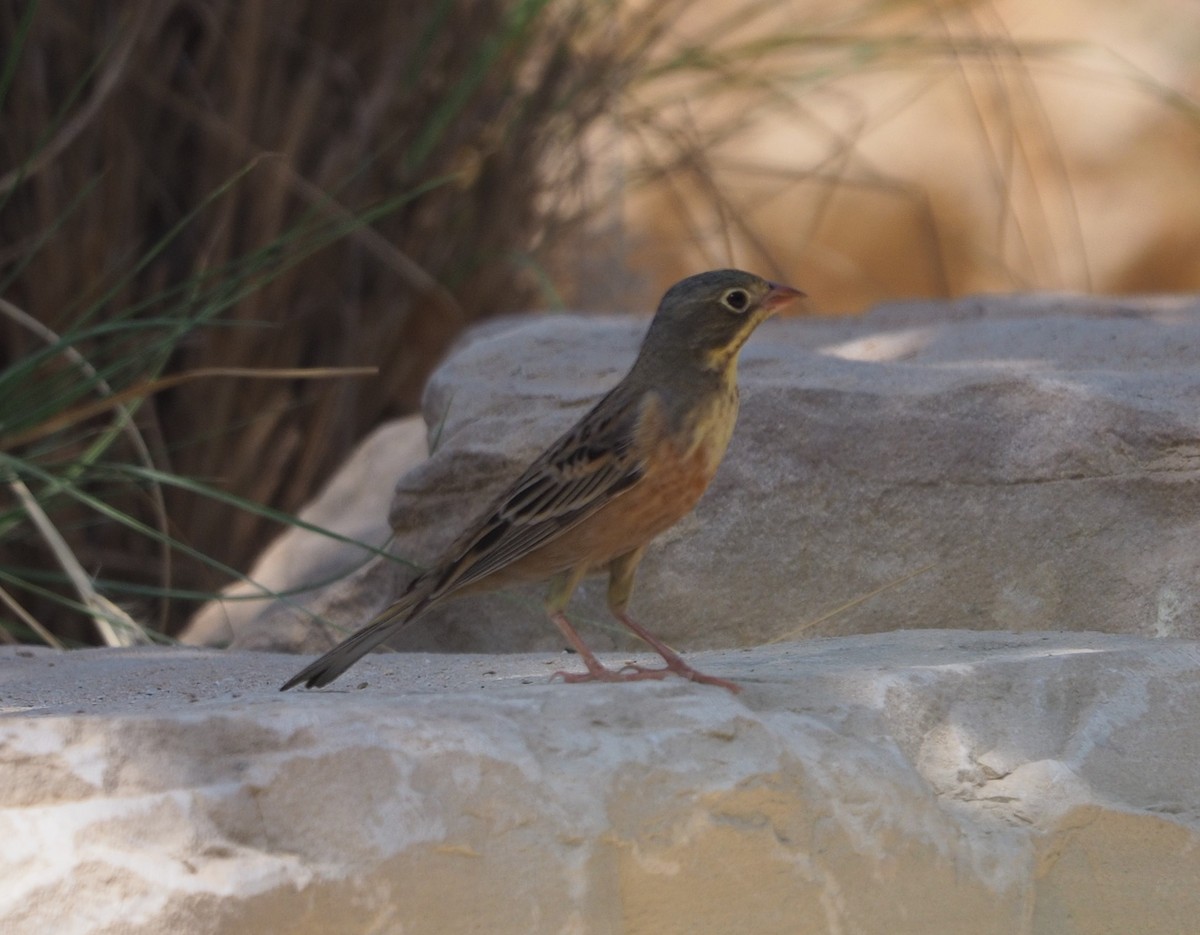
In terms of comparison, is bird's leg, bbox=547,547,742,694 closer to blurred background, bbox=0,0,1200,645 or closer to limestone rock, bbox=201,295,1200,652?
limestone rock, bbox=201,295,1200,652

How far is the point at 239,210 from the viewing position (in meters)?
6.15

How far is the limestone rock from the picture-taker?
3830 millimetres

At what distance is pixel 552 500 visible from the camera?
3.38 metres

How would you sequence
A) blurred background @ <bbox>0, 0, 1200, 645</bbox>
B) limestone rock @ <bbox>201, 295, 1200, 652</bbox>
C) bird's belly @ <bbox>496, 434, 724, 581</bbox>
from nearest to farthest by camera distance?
bird's belly @ <bbox>496, 434, 724, 581</bbox>
limestone rock @ <bbox>201, 295, 1200, 652</bbox>
blurred background @ <bbox>0, 0, 1200, 645</bbox>

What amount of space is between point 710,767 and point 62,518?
3.93 metres

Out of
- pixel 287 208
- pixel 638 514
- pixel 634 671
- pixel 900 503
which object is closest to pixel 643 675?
pixel 634 671

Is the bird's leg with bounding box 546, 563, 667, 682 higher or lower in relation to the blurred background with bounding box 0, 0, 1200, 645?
lower

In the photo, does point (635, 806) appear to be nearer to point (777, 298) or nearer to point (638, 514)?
point (638, 514)

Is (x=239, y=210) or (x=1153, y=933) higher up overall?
(x=239, y=210)

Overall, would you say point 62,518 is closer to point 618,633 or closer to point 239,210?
point 239,210

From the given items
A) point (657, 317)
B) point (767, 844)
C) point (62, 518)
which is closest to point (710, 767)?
point (767, 844)

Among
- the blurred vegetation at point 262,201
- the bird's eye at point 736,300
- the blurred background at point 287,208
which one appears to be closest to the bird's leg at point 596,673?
the bird's eye at point 736,300

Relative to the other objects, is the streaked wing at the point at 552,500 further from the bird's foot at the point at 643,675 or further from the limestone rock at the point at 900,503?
the limestone rock at the point at 900,503

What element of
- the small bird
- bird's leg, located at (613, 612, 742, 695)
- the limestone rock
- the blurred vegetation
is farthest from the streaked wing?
the blurred vegetation
